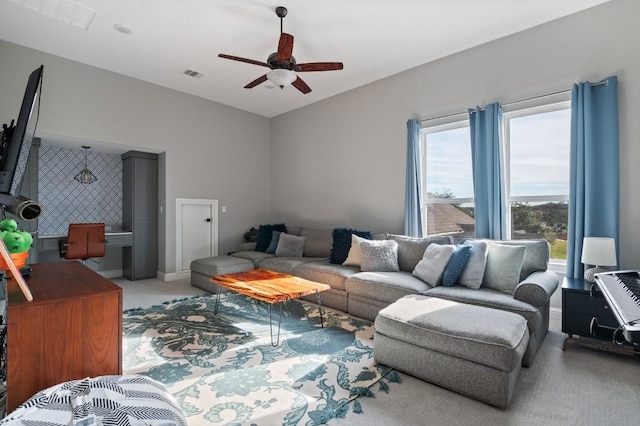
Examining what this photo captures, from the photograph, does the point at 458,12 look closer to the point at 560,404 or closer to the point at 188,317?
→ the point at 560,404

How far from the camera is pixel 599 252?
8.63 ft

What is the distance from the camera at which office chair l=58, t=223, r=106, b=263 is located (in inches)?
163

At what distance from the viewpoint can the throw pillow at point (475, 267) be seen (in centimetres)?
304

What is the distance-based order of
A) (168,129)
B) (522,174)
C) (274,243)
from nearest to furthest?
(522,174)
(168,129)
(274,243)

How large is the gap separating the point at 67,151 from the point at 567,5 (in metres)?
6.78

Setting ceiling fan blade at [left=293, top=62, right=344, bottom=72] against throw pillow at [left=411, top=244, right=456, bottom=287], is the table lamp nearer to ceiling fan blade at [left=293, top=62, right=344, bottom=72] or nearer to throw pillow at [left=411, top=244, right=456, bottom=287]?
throw pillow at [left=411, top=244, right=456, bottom=287]

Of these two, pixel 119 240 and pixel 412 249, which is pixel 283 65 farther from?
pixel 119 240

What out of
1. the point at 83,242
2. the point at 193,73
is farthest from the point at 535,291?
the point at 83,242

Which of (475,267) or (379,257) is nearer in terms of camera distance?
(475,267)

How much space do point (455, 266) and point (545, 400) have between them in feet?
4.38

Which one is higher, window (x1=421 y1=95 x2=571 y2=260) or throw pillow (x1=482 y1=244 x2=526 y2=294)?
window (x1=421 y1=95 x2=571 y2=260)

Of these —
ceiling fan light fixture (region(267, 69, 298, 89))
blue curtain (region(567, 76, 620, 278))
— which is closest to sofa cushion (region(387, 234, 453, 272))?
blue curtain (region(567, 76, 620, 278))

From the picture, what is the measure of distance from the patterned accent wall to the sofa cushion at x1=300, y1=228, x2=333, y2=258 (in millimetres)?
3328

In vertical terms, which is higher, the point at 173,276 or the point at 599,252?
the point at 599,252
